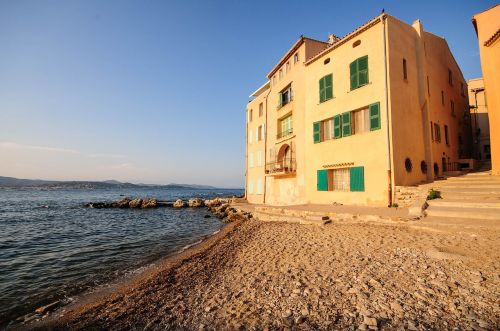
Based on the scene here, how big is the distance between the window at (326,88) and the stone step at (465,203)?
30.1 feet

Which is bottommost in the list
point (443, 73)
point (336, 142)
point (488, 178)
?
point (488, 178)

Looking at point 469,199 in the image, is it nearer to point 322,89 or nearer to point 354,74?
point 354,74

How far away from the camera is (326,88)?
17219mm

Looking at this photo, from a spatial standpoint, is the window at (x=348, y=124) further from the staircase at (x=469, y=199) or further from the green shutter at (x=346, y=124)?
the staircase at (x=469, y=199)

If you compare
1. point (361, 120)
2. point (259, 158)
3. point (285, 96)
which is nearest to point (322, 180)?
point (361, 120)

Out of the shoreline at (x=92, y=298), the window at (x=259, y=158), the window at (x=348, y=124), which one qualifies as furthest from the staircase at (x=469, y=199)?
the window at (x=259, y=158)

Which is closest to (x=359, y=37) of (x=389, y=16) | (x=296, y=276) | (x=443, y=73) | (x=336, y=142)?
(x=389, y=16)

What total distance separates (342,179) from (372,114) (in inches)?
175

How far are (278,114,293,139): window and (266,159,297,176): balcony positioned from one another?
251cm

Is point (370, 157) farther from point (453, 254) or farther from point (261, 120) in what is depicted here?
point (261, 120)

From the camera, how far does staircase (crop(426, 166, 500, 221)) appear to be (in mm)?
8836

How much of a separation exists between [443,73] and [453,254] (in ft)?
59.1

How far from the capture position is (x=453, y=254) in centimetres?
595

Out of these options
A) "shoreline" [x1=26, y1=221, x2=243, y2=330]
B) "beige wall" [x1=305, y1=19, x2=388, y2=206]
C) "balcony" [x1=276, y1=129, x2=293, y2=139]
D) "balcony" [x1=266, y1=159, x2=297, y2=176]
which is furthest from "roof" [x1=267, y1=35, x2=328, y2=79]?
"shoreline" [x1=26, y1=221, x2=243, y2=330]
